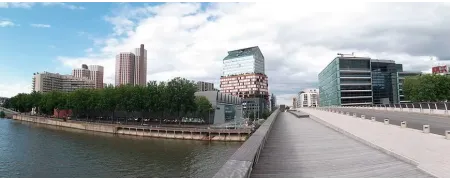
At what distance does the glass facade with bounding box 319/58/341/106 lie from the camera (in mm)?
135250

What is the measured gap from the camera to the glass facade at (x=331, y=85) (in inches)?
5325

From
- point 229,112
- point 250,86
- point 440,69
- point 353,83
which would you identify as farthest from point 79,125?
point 440,69

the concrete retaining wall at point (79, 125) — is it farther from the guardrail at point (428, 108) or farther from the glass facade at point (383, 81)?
the glass facade at point (383, 81)

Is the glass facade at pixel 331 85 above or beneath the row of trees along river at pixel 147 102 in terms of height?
above

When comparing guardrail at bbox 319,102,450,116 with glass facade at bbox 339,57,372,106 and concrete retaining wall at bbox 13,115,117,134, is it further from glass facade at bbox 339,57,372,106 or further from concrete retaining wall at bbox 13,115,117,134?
glass facade at bbox 339,57,372,106

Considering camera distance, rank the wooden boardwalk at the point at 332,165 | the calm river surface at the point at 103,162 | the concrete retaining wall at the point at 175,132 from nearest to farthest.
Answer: the wooden boardwalk at the point at 332,165
the calm river surface at the point at 103,162
the concrete retaining wall at the point at 175,132

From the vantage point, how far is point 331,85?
148 m

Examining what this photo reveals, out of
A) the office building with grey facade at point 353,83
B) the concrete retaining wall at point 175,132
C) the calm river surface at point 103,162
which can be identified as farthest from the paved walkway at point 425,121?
the office building with grey facade at point 353,83

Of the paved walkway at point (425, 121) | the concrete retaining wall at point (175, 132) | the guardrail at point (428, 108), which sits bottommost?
the concrete retaining wall at point (175, 132)

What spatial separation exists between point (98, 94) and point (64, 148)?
50.7m

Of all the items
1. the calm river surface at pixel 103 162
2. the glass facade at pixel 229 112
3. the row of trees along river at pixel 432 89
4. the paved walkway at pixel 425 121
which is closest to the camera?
the paved walkway at pixel 425 121

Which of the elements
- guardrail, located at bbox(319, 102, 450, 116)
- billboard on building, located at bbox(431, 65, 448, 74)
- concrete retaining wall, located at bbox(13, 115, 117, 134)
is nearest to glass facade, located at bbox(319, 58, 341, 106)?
billboard on building, located at bbox(431, 65, 448, 74)

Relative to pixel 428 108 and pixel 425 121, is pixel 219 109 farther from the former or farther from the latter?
pixel 425 121

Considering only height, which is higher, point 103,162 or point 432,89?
point 432,89
